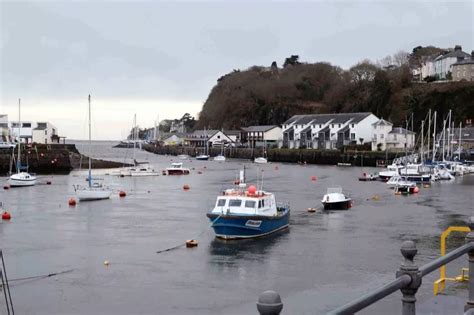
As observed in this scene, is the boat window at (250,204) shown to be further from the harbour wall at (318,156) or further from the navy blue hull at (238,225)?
the harbour wall at (318,156)

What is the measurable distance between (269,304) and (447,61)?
483 feet

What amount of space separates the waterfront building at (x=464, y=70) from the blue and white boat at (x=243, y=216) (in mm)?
110991

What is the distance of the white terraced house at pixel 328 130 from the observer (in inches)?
4774

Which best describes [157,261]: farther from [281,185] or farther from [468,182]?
[468,182]

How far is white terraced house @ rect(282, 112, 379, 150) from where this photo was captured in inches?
4774

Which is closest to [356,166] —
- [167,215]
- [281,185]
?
[281,185]

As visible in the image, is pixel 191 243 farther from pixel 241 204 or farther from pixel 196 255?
pixel 241 204

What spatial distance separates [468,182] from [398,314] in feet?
196

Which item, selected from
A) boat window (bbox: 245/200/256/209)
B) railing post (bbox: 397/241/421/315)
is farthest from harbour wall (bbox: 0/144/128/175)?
railing post (bbox: 397/241/421/315)

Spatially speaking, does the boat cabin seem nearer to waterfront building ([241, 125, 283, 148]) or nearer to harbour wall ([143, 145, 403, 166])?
harbour wall ([143, 145, 403, 166])

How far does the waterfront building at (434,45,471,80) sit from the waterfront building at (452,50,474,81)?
248 centimetres

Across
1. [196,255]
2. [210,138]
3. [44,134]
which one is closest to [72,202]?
[196,255]

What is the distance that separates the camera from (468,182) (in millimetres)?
72000

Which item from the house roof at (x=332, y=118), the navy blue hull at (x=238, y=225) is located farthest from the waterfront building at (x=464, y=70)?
the navy blue hull at (x=238, y=225)
